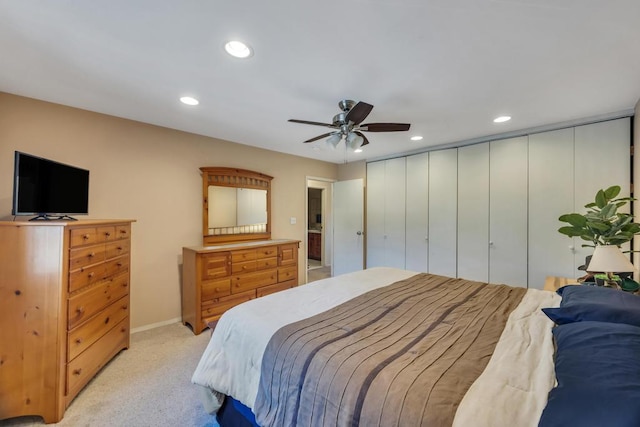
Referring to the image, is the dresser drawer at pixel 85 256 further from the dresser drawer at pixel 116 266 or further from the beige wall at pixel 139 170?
the beige wall at pixel 139 170

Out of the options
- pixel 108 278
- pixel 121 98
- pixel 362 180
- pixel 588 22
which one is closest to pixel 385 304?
pixel 588 22

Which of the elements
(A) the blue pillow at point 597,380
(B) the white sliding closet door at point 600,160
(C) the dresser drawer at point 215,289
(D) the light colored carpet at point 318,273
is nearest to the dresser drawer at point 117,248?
(C) the dresser drawer at point 215,289

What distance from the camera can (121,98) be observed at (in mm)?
2369

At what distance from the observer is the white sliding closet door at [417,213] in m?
4.09

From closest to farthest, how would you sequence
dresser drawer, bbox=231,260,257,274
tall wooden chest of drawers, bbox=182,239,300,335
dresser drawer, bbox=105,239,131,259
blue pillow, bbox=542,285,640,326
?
blue pillow, bbox=542,285,640,326 → dresser drawer, bbox=105,239,131,259 → tall wooden chest of drawers, bbox=182,239,300,335 → dresser drawer, bbox=231,260,257,274

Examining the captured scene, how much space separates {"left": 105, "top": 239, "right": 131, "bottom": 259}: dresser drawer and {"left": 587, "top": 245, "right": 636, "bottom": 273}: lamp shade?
372 centimetres

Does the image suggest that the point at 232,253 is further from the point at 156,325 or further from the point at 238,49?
the point at 238,49

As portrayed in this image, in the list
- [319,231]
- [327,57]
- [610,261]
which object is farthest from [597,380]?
[319,231]

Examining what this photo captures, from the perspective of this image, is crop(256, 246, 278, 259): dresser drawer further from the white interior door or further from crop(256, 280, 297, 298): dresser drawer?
the white interior door

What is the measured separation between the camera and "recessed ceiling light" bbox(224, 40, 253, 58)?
162 cm

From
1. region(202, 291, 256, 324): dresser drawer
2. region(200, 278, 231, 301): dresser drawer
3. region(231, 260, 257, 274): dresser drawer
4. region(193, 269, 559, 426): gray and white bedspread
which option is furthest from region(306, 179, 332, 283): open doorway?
region(193, 269, 559, 426): gray and white bedspread

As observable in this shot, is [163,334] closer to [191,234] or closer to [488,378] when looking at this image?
[191,234]

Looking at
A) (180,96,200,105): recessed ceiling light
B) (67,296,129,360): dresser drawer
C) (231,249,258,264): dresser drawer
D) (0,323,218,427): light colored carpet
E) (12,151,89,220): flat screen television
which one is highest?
(180,96,200,105): recessed ceiling light

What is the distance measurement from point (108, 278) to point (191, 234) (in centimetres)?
120
